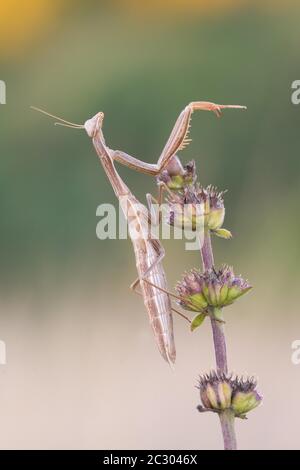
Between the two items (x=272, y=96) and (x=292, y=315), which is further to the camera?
(x=272, y=96)

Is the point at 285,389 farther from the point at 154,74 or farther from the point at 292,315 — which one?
the point at 154,74

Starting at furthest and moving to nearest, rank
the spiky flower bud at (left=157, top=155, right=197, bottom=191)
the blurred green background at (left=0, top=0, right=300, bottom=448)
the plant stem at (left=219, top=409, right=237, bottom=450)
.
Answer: the blurred green background at (left=0, top=0, right=300, bottom=448) < the spiky flower bud at (left=157, top=155, right=197, bottom=191) < the plant stem at (left=219, top=409, right=237, bottom=450)

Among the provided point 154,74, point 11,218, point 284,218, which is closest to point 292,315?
point 284,218

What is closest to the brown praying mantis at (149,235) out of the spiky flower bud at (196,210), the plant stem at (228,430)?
the spiky flower bud at (196,210)

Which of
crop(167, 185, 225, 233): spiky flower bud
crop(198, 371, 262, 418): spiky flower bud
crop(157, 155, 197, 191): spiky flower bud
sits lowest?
crop(198, 371, 262, 418): spiky flower bud

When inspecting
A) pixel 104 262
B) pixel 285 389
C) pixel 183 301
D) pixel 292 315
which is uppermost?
pixel 104 262

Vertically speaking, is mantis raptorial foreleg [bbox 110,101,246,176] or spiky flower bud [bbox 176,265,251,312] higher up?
mantis raptorial foreleg [bbox 110,101,246,176]

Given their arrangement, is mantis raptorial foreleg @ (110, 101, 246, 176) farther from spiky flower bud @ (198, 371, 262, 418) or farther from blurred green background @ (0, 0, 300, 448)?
blurred green background @ (0, 0, 300, 448)

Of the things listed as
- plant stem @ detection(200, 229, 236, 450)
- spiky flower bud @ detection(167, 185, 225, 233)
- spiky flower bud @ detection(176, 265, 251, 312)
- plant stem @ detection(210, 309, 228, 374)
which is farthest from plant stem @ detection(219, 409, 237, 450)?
spiky flower bud @ detection(167, 185, 225, 233)
